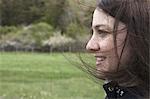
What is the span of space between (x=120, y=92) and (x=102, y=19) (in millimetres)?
142

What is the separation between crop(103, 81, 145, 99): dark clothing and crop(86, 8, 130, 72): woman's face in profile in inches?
1.6

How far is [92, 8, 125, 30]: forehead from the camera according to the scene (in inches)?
36.9

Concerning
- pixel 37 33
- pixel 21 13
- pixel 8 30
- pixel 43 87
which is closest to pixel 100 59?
pixel 43 87

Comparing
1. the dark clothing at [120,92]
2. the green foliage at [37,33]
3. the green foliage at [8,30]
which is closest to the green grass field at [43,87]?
the dark clothing at [120,92]

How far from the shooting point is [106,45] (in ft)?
3.06

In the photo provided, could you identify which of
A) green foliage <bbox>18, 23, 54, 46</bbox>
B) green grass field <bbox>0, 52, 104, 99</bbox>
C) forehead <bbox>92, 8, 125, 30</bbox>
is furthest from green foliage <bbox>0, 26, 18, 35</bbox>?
forehead <bbox>92, 8, 125, 30</bbox>

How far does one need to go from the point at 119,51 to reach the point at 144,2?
0.34 ft

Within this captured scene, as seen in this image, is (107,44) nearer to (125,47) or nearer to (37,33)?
(125,47)

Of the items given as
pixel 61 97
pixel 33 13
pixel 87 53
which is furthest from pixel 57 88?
pixel 33 13

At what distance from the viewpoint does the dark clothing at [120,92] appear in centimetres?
92

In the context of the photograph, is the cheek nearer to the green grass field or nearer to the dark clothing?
the dark clothing

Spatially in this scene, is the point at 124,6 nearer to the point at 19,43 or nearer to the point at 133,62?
the point at 133,62

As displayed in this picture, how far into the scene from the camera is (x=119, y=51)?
0.93 metres

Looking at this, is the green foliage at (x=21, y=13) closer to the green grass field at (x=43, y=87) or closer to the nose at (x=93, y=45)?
the green grass field at (x=43, y=87)
